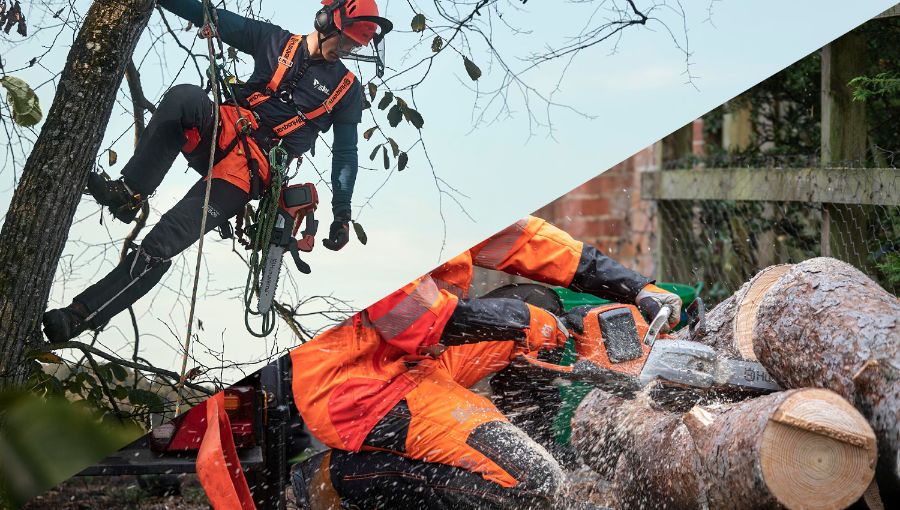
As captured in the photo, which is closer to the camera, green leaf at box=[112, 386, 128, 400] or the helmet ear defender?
the helmet ear defender

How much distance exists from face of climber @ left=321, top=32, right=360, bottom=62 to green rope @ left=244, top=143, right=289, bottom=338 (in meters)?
0.24

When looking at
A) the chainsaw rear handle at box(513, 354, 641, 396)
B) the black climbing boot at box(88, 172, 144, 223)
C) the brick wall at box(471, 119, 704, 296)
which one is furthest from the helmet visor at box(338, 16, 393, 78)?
the brick wall at box(471, 119, 704, 296)

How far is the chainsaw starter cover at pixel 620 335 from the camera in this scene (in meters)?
2.93

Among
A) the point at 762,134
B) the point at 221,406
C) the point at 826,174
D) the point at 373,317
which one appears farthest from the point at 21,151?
the point at 762,134

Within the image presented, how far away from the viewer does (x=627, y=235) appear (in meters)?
7.12

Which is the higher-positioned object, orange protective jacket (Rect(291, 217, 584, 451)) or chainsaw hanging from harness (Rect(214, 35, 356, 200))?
chainsaw hanging from harness (Rect(214, 35, 356, 200))

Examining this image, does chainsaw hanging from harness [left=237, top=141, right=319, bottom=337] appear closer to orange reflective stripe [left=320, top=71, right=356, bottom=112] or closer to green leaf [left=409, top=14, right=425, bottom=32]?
orange reflective stripe [left=320, top=71, right=356, bottom=112]

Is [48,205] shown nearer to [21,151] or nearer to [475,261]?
[21,151]

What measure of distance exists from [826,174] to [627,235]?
2.45 m

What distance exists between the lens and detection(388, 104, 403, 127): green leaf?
225cm

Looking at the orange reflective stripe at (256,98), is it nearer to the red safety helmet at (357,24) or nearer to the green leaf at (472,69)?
the red safety helmet at (357,24)

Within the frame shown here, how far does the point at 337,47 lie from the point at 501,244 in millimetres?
1003

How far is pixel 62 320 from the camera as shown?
2199 millimetres

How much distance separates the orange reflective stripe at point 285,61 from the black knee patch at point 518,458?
1169mm
